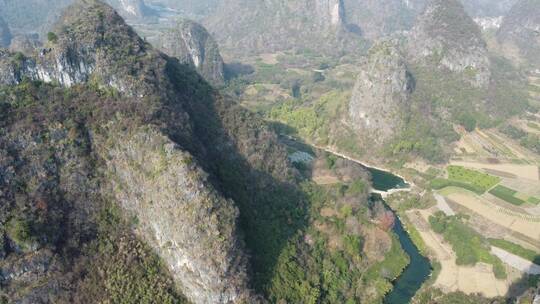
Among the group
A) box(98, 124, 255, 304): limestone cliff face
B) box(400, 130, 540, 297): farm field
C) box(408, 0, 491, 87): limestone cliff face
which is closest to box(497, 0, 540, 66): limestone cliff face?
box(408, 0, 491, 87): limestone cliff face

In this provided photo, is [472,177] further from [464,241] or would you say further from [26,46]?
[26,46]

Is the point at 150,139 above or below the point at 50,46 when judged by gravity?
below

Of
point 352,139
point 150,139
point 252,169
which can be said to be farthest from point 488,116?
point 150,139

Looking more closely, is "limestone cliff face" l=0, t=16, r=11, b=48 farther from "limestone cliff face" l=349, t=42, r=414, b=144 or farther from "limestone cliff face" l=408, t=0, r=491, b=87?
"limestone cliff face" l=408, t=0, r=491, b=87

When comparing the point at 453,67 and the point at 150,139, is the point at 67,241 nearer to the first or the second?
the point at 150,139

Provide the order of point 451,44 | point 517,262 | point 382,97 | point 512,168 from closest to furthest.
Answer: point 517,262 → point 512,168 → point 382,97 → point 451,44

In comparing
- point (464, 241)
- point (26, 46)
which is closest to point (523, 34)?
point (464, 241)

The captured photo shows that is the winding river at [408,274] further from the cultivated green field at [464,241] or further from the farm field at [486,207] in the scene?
the cultivated green field at [464,241]
